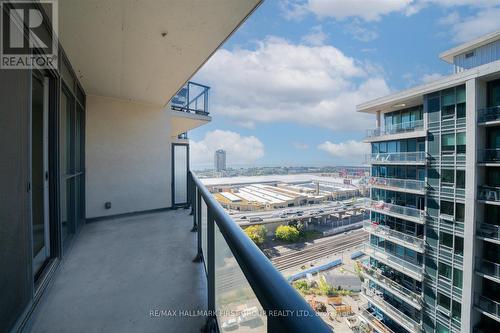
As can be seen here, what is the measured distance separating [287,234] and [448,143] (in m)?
9.21

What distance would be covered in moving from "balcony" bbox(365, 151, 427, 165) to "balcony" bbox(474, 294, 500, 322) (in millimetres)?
3811

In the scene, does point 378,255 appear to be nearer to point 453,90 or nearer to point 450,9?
point 453,90

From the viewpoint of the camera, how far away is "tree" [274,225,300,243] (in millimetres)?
12945

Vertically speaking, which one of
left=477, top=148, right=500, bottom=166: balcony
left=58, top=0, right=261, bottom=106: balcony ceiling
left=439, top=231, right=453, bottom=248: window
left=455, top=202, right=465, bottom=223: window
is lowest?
left=439, top=231, right=453, bottom=248: window

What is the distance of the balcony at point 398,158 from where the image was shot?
21.9 ft

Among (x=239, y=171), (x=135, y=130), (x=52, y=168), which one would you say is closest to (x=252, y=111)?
(x=239, y=171)

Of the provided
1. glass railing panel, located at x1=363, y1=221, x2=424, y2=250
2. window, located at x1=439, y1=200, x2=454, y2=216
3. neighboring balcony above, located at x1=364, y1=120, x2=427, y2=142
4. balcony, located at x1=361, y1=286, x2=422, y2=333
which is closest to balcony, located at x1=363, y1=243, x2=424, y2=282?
glass railing panel, located at x1=363, y1=221, x2=424, y2=250

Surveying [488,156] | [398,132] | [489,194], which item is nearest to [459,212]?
[489,194]

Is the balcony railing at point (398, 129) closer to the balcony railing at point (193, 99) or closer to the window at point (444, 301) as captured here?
the window at point (444, 301)

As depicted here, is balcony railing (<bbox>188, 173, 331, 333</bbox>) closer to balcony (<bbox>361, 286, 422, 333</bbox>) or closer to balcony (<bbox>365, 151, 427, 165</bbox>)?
balcony (<bbox>365, 151, 427, 165</bbox>)

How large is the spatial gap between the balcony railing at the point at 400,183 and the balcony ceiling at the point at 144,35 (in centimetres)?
767

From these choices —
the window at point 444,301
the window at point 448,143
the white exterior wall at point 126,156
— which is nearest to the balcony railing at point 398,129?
the window at point 448,143

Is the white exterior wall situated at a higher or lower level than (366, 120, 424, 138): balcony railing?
lower

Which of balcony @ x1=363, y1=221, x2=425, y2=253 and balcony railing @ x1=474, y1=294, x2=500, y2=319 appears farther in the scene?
balcony @ x1=363, y1=221, x2=425, y2=253
